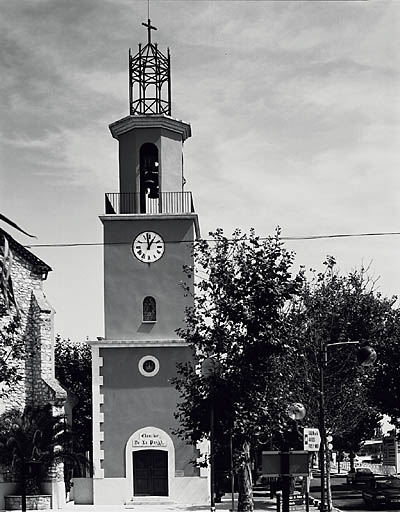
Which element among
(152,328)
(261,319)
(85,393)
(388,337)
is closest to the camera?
(261,319)

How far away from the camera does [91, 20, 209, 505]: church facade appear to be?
38.6m

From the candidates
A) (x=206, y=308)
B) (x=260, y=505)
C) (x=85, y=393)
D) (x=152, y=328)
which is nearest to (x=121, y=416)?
(x=152, y=328)

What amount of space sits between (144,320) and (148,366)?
1.88 metres

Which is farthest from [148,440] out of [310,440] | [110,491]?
[310,440]

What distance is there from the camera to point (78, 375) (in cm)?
5878

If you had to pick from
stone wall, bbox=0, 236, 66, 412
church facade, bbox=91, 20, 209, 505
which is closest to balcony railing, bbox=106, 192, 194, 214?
church facade, bbox=91, 20, 209, 505

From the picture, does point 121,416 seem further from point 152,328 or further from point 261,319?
point 261,319

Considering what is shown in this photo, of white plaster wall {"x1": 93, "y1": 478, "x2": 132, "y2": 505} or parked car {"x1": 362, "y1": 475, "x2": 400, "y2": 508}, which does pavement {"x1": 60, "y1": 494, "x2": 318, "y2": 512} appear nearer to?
white plaster wall {"x1": 93, "y1": 478, "x2": 132, "y2": 505}

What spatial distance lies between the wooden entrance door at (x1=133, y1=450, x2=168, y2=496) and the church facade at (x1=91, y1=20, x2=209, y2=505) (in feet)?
0.13

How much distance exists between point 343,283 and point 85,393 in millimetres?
21006

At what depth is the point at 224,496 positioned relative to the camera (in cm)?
4306

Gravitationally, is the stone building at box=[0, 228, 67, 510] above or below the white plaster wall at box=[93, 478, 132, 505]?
above

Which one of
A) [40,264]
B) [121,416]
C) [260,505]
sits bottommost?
[260,505]

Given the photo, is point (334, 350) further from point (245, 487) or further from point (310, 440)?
point (310, 440)
